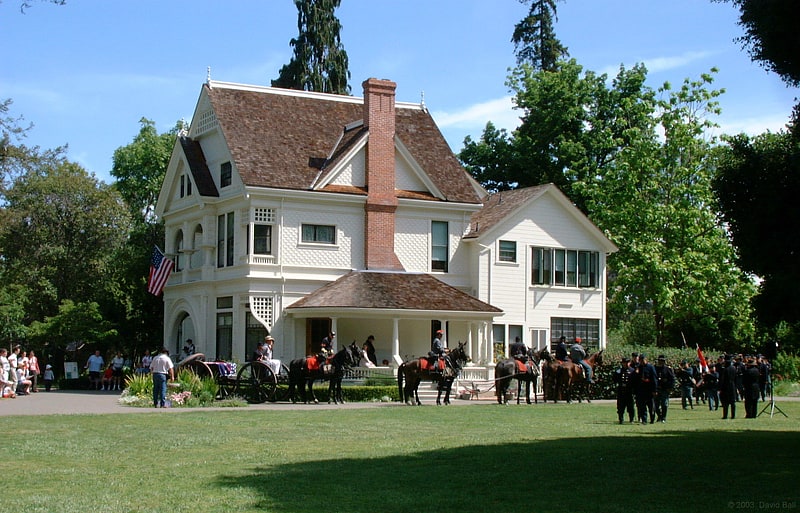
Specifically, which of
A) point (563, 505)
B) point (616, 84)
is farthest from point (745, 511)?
point (616, 84)

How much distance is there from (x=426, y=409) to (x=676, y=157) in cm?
2729

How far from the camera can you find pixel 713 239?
52.6 m

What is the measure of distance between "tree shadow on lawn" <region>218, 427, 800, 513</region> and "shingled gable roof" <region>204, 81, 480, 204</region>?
25.7 meters

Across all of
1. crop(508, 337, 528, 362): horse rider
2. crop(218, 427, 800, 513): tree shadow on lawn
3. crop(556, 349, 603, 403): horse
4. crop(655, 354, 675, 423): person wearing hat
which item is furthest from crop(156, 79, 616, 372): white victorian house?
crop(218, 427, 800, 513): tree shadow on lawn

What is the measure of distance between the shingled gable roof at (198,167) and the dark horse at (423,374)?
1443 centimetres

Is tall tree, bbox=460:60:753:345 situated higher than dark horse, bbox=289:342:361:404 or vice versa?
tall tree, bbox=460:60:753:345

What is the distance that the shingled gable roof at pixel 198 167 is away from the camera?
45.8 m

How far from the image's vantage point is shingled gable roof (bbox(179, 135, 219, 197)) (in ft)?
150

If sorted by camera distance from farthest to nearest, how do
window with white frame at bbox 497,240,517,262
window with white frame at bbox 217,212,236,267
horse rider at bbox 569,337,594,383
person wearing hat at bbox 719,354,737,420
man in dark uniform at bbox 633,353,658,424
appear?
window with white frame at bbox 497,240,517,262
window with white frame at bbox 217,212,236,267
horse rider at bbox 569,337,594,383
person wearing hat at bbox 719,354,737,420
man in dark uniform at bbox 633,353,658,424

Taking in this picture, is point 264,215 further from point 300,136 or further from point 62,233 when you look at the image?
point 62,233

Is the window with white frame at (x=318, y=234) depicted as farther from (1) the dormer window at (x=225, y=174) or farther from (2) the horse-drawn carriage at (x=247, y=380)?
(2) the horse-drawn carriage at (x=247, y=380)

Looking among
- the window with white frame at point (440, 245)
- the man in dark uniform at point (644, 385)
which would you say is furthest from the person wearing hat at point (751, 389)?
the window with white frame at point (440, 245)

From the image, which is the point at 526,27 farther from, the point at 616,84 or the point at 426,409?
the point at 426,409

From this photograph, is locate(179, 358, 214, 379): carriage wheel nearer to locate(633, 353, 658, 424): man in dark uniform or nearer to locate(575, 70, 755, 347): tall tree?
locate(633, 353, 658, 424): man in dark uniform
